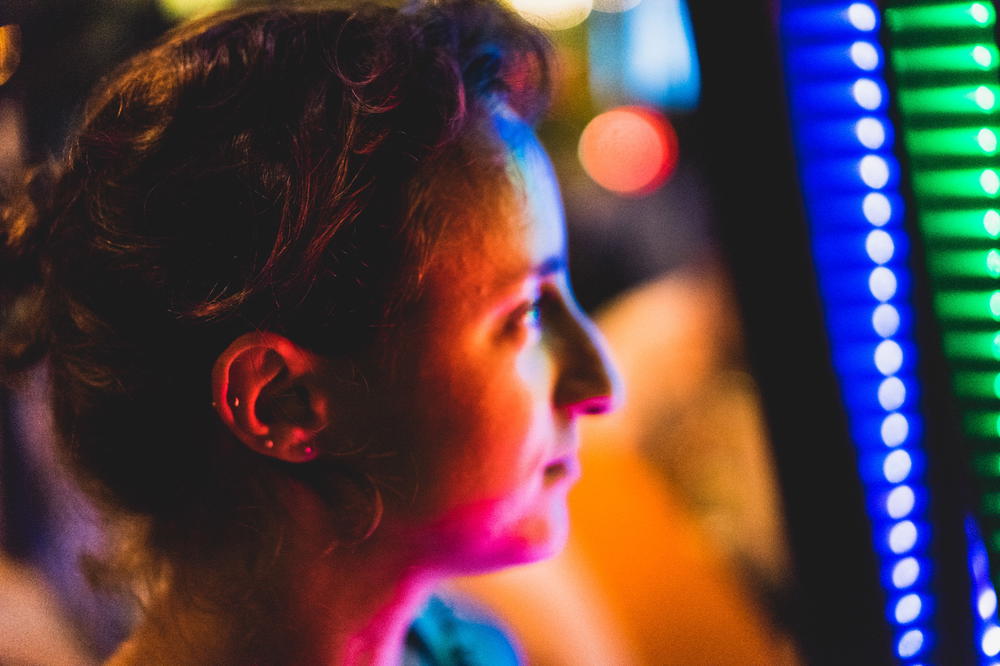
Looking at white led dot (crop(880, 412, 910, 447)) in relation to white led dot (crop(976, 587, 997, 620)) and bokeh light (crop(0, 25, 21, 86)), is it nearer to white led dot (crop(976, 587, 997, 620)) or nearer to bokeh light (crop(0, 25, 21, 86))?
white led dot (crop(976, 587, 997, 620))

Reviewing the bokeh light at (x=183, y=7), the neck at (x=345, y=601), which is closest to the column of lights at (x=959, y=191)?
the neck at (x=345, y=601)

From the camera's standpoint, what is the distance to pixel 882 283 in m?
0.76

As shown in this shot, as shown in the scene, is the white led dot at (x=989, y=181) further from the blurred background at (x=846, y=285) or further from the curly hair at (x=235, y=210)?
the curly hair at (x=235, y=210)

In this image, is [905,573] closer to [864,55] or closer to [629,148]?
[864,55]

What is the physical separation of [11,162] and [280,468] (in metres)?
0.43

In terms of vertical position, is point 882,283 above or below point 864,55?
below

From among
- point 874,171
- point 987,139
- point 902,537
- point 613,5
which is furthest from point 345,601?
point 613,5

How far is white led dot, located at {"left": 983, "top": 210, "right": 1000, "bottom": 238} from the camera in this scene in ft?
2.52

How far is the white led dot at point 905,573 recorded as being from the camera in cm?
77

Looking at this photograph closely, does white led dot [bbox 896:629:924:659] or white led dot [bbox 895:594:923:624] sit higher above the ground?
white led dot [bbox 895:594:923:624]

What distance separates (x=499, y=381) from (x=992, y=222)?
18.0 inches

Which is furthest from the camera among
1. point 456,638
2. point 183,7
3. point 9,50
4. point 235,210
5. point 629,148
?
point 629,148

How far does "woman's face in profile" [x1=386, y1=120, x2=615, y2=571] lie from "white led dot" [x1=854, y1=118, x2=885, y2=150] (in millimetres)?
271

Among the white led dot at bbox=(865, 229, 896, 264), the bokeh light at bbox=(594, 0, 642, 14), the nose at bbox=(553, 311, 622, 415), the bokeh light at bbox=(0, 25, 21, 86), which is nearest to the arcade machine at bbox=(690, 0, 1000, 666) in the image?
the white led dot at bbox=(865, 229, 896, 264)
